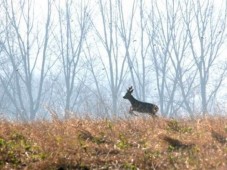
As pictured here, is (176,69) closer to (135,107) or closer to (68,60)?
(68,60)

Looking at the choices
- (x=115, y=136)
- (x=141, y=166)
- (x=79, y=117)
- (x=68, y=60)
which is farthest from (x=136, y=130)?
(x=68, y=60)

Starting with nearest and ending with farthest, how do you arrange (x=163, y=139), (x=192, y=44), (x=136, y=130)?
(x=163, y=139)
(x=136, y=130)
(x=192, y=44)

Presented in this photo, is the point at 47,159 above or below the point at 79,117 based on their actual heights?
below

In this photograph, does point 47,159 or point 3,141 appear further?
point 3,141

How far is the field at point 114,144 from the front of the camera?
504cm

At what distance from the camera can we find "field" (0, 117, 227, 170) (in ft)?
16.5

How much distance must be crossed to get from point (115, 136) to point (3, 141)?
1599mm

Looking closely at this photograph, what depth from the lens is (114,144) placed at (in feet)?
19.8

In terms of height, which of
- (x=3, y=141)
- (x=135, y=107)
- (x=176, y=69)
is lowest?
(x=3, y=141)

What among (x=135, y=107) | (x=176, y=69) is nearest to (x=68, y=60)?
(x=176, y=69)

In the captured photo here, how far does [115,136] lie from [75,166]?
160 centimetres

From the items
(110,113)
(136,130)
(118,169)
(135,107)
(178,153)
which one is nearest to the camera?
(118,169)

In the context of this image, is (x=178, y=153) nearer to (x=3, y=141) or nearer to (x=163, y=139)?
(x=163, y=139)

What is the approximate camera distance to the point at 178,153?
5688 mm
